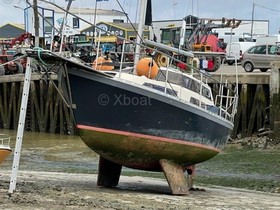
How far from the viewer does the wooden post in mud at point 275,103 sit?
88.1 feet

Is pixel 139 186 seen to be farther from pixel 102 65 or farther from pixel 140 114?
pixel 102 65

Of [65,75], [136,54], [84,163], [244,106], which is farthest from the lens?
[244,106]

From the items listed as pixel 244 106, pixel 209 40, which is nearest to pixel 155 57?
pixel 244 106

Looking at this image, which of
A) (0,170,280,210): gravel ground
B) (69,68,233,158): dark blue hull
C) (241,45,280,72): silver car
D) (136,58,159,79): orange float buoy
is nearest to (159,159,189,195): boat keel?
(0,170,280,210): gravel ground

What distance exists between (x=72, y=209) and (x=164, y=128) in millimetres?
3744

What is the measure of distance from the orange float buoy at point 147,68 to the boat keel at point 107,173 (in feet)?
6.90

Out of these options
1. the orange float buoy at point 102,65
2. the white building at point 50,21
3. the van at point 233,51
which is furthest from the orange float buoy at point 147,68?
the van at point 233,51

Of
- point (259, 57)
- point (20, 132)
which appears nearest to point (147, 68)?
point (20, 132)

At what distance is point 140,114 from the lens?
1412cm

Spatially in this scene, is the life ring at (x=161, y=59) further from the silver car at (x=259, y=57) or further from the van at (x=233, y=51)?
the silver car at (x=259, y=57)

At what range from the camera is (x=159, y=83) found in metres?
14.5

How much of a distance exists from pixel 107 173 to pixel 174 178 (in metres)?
1.61

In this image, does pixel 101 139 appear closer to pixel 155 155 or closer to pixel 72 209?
pixel 155 155

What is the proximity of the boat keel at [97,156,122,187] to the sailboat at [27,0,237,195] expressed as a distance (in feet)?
1.09
